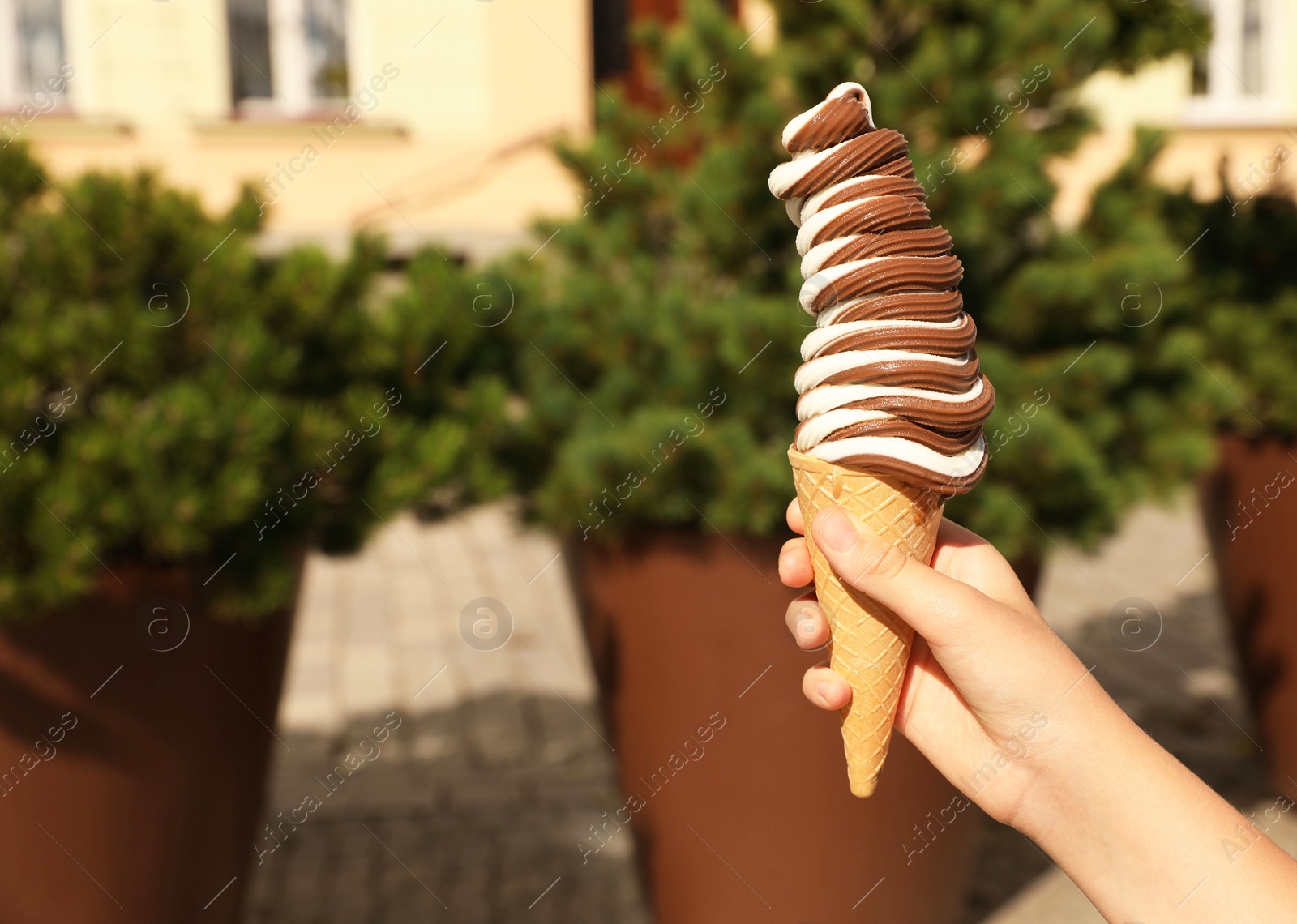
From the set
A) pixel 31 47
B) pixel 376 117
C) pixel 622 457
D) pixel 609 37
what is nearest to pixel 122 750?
pixel 622 457

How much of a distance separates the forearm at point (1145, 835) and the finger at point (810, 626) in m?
0.48

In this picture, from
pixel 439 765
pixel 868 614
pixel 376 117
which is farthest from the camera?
pixel 376 117

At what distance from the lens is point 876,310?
1718 mm

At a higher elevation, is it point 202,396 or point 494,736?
point 202,396

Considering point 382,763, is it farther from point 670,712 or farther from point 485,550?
point 485,550

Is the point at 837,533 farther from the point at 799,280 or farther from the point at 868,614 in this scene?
the point at 799,280

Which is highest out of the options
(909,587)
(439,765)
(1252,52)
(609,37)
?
(909,587)

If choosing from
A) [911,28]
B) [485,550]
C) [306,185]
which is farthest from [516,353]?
[306,185]

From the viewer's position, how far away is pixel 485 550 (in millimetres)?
7375

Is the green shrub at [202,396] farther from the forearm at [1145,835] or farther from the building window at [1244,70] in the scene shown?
the building window at [1244,70]

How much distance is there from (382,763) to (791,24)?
124 inches

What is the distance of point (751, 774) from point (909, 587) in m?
1.18

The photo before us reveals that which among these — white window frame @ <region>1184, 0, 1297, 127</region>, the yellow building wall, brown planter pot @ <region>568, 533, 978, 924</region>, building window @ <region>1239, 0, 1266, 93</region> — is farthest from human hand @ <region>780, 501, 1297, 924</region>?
building window @ <region>1239, 0, 1266, 93</region>

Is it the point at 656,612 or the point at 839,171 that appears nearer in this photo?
the point at 839,171
